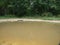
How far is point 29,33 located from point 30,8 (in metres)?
2.39

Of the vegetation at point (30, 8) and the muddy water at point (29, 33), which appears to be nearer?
the muddy water at point (29, 33)

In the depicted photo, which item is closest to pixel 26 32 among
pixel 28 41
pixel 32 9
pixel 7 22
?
pixel 28 41

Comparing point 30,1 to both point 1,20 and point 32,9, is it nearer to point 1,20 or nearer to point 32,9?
point 32,9

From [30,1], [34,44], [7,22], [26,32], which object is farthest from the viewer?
[30,1]

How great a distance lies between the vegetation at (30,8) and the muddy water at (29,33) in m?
1.31

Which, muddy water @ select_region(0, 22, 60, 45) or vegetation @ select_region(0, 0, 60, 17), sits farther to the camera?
vegetation @ select_region(0, 0, 60, 17)

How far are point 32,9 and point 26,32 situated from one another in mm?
2402

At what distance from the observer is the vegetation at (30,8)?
8458 millimetres

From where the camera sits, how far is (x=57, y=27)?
684cm

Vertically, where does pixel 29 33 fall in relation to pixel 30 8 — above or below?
below

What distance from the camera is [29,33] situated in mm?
6242

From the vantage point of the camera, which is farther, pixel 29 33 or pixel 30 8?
pixel 30 8

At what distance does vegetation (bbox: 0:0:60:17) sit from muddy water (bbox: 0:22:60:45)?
1.31m

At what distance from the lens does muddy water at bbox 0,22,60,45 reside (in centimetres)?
547
